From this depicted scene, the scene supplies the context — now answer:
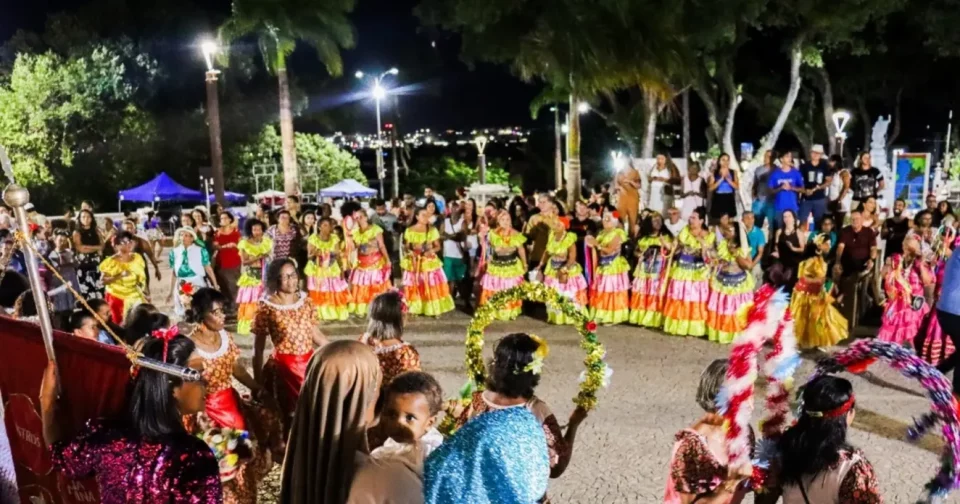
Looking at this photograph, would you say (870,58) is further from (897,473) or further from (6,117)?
(6,117)

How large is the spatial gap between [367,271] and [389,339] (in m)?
6.49

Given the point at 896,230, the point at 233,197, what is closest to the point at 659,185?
the point at 896,230

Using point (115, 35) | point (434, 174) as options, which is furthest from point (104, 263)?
point (434, 174)

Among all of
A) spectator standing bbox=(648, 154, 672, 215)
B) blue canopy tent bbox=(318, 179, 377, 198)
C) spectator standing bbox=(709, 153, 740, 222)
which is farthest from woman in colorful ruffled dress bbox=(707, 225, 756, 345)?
blue canopy tent bbox=(318, 179, 377, 198)

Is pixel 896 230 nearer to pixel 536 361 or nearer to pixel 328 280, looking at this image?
pixel 328 280

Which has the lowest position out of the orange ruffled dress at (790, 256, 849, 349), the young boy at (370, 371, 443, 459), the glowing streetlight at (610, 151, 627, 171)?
the orange ruffled dress at (790, 256, 849, 349)

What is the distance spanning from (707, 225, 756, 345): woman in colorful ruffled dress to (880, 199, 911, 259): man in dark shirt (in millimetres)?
2761

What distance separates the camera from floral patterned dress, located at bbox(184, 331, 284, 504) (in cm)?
429

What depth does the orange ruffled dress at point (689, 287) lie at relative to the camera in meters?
9.63

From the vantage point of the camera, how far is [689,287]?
9734 mm

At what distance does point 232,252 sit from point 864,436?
8606 millimetres

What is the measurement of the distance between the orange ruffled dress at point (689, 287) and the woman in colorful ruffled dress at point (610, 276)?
30.6 inches

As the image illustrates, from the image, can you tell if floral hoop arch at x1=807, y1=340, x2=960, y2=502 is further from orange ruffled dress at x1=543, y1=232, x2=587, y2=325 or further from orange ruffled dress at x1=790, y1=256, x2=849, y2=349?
orange ruffled dress at x1=543, y1=232, x2=587, y2=325

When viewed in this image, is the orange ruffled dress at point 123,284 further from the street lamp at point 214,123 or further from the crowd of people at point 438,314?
the street lamp at point 214,123
